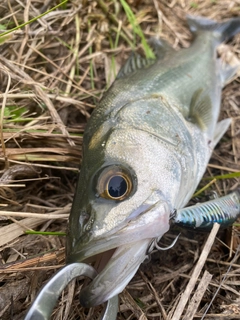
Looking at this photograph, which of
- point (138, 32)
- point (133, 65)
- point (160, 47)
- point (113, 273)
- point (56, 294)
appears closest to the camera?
point (56, 294)

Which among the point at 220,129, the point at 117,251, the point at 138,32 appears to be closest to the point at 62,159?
the point at 117,251

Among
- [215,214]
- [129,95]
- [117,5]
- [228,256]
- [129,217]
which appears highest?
[117,5]

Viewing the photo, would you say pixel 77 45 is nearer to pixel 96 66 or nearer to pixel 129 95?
pixel 96 66

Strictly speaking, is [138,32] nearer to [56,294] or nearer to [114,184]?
[114,184]

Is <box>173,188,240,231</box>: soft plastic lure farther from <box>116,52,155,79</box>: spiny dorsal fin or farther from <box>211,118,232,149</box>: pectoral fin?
<box>116,52,155,79</box>: spiny dorsal fin

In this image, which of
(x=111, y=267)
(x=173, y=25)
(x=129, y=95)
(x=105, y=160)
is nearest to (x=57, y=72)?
(x=129, y=95)

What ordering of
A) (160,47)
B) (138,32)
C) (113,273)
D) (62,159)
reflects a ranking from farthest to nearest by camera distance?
(138,32), (160,47), (62,159), (113,273)

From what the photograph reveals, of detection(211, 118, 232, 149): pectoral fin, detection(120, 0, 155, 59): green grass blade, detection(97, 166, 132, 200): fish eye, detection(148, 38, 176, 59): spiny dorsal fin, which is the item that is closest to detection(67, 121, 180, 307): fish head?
detection(97, 166, 132, 200): fish eye
